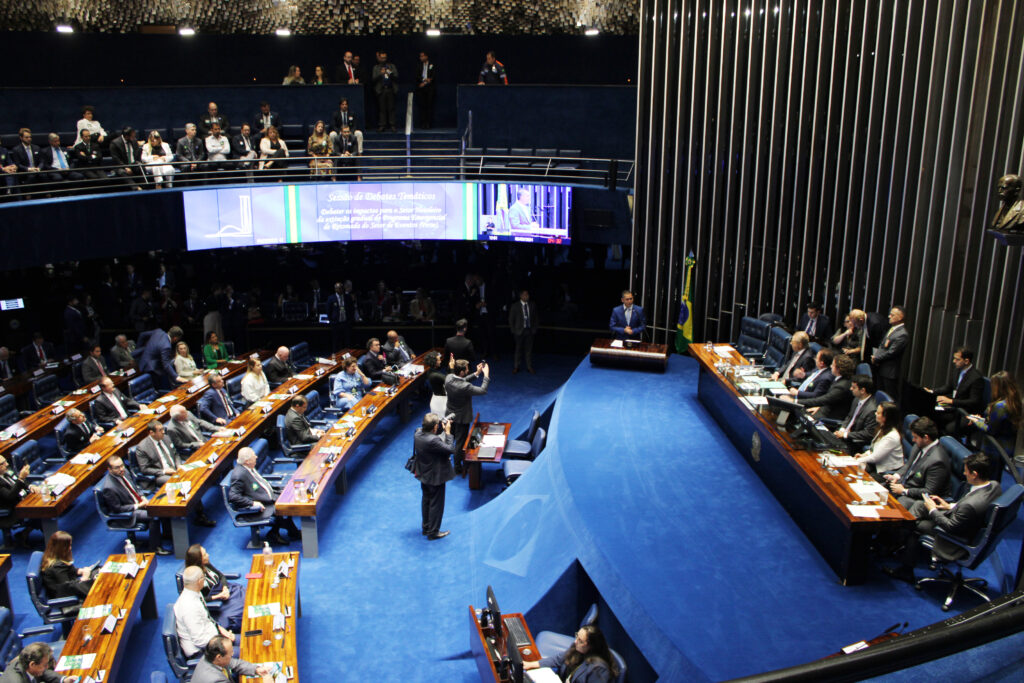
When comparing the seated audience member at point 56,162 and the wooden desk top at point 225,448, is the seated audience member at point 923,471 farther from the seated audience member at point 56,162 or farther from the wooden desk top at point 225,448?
the seated audience member at point 56,162

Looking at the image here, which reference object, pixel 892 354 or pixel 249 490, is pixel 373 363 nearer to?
pixel 249 490

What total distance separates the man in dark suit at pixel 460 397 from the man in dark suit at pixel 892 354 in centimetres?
467

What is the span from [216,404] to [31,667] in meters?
5.81

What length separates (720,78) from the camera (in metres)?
12.0

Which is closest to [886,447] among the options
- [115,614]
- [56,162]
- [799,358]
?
[799,358]

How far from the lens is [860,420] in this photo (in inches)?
313

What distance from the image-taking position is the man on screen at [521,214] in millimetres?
14062

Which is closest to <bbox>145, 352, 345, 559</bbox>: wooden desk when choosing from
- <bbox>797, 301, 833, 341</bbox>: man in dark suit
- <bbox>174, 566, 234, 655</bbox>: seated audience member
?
<bbox>174, 566, 234, 655</bbox>: seated audience member

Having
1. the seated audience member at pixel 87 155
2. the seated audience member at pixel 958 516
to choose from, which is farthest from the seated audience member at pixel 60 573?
the seated audience member at pixel 87 155

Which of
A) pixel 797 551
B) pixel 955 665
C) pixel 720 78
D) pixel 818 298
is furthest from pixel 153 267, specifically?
pixel 955 665

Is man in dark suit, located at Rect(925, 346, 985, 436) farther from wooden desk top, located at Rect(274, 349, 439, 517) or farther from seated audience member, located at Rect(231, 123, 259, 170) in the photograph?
seated audience member, located at Rect(231, 123, 259, 170)

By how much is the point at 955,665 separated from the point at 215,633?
5.86m

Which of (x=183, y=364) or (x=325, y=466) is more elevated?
(x=183, y=364)

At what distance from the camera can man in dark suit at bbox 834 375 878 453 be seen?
7824mm
